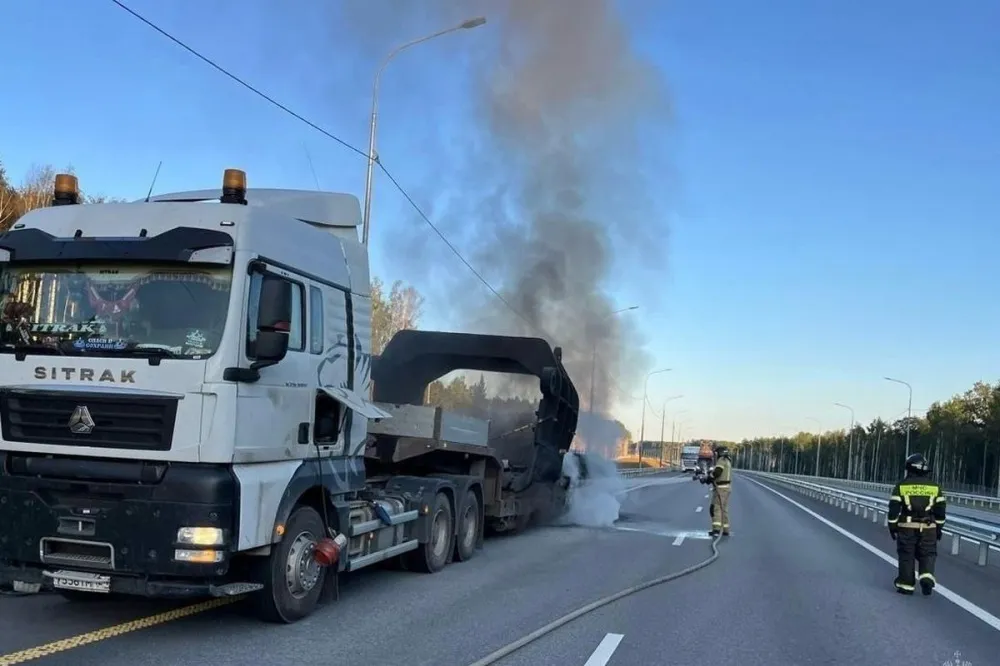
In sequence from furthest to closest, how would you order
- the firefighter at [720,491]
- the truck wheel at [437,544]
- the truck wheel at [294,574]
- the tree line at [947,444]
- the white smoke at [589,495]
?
the tree line at [947,444] < the white smoke at [589,495] < the firefighter at [720,491] < the truck wheel at [437,544] < the truck wheel at [294,574]

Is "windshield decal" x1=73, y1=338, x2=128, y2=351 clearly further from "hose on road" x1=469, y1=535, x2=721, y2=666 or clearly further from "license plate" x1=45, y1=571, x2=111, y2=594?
"hose on road" x1=469, y1=535, x2=721, y2=666

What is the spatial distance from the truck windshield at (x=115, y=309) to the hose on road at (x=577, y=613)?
2723 millimetres

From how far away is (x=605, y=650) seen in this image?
601 centimetres

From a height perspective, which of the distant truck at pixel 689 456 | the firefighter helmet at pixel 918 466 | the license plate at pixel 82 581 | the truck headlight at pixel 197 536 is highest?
the firefighter helmet at pixel 918 466

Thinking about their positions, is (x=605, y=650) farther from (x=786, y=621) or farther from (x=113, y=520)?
(x=113, y=520)

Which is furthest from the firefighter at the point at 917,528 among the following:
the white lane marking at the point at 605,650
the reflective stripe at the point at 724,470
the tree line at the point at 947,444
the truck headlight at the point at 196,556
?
the tree line at the point at 947,444

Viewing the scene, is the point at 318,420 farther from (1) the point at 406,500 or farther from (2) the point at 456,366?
(2) the point at 456,366

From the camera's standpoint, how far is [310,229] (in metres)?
6.89

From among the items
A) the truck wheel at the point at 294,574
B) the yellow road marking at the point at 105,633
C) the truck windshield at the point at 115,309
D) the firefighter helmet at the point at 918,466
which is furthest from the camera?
the firefighter helmet at the point at 918,466

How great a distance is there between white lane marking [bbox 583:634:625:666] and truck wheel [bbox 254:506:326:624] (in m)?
2.18

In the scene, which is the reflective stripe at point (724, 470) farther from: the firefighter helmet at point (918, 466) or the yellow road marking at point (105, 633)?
the yellow road marking at point (105, 633)

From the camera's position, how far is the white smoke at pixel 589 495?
16.0 metres

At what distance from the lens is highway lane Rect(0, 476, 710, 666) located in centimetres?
550

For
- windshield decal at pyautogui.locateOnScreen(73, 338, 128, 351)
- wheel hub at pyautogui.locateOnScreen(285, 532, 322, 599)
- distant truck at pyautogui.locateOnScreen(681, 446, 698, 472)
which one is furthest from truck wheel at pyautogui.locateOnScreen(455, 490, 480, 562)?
distant truck at pyautogui.locateOnScreen(681, 446, 698, 472)
